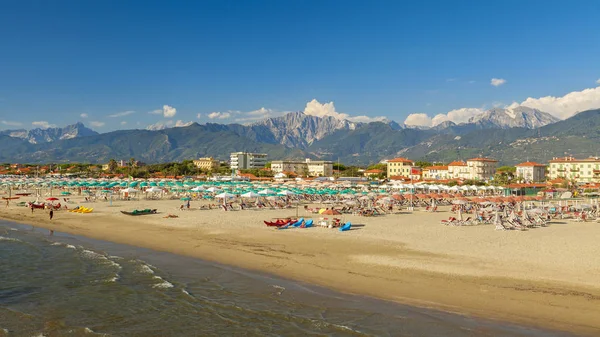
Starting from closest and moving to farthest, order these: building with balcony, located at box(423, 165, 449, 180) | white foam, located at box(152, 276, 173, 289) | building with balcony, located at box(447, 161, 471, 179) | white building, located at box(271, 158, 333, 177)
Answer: white foam, located at box(152, 276, 173, 289), building with balcony, located at box(447, 161, 471, 179), building with balcony, located at box(423, 165, 449, 180), white building, located at box(271, 158, 333, 177)

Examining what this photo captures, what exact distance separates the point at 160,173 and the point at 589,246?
4575 inches

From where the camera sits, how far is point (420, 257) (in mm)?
18625

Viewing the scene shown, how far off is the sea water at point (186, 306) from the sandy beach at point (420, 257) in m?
1.12

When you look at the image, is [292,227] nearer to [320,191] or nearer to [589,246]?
[589,246]

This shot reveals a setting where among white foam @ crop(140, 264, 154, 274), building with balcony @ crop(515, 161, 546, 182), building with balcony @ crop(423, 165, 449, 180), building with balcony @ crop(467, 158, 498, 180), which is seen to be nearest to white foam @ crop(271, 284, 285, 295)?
white foam @ crop(140, 264, 154, 274)

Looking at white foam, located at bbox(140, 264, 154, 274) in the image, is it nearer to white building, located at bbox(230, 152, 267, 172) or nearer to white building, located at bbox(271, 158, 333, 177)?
white building, located at bbox(271, 158, 333, 177)

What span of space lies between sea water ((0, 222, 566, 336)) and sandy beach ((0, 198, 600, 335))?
3.66 feet

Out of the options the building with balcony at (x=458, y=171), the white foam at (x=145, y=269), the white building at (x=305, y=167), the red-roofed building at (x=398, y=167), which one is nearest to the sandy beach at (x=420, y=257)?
the white foam at (x=145, y=269)

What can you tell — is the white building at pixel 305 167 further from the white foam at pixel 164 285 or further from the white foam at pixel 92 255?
the white foam at pixel 164 285

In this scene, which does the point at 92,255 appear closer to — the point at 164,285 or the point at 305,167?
the point at 164,285

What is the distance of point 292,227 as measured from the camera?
2803 cm

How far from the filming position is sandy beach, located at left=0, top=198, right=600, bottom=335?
12445mm

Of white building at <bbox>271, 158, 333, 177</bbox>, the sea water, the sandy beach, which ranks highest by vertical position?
white building at <bbox>271, 158, 333, 177</bbox>

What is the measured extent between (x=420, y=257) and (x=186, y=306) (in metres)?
9.96
